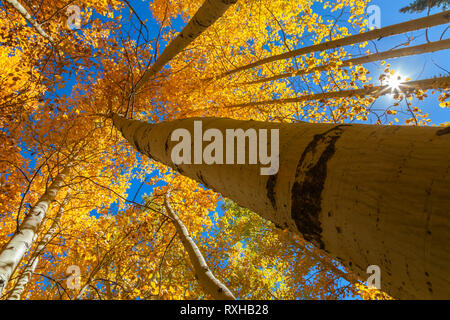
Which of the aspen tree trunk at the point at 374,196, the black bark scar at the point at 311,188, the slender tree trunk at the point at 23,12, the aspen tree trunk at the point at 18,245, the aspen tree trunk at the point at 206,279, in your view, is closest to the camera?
the aspen tree trunk at the point at 374,196

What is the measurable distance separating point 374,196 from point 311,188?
16 cm

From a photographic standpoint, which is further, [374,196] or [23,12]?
[23,12]

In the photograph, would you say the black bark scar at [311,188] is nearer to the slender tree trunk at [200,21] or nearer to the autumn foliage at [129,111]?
the slender tree trunk at [200,21]

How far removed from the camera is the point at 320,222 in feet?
1.98

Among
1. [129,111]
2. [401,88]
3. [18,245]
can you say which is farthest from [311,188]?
[129,111]

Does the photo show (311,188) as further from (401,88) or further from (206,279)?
(401,88)

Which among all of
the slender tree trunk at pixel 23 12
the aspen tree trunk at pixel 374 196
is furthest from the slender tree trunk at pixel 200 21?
the slender tree trunk at pixel 23 12

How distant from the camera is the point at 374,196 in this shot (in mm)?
485

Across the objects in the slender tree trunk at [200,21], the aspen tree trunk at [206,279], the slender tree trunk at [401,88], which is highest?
the slender tree trunk at [401,88]

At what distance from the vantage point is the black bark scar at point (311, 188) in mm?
604

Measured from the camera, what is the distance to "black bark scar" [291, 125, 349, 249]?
604mm

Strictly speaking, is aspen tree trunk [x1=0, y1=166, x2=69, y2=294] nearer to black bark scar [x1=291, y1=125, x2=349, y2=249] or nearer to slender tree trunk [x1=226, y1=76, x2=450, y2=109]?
black bark scar [x1=291, y1=125, x2=349, y2=249]

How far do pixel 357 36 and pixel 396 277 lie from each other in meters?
3.75
